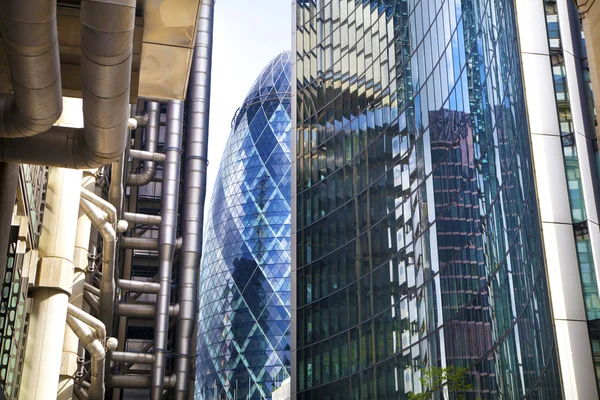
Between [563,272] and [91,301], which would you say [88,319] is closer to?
[91,301]

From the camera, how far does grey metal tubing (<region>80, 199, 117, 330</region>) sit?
36.0m

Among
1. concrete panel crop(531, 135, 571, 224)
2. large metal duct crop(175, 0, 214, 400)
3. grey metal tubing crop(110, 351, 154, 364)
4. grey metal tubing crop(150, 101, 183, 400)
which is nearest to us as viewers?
concrete panel crop(531, 135, 571, 224)

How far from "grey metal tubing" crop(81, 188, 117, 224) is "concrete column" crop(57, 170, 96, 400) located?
736 mm

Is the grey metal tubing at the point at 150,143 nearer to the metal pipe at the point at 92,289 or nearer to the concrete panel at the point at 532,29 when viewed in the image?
the metal pipe at the point at 92,289

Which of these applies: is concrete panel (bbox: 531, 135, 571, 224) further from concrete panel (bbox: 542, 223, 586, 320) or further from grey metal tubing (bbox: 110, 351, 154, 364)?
grey metal tubing (bbox: 110, 351, 154, 364)

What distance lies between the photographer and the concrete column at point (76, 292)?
34125mm

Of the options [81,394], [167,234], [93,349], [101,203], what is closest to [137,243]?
[167,234]

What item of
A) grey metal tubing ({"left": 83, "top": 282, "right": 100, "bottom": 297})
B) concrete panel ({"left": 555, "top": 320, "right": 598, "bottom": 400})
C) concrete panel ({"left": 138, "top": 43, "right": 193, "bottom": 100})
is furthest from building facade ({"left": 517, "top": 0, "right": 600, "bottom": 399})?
grey metal tubing ({"left": 83, "top": 282, "right": 100, "bottom": 297})

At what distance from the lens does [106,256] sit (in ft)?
138

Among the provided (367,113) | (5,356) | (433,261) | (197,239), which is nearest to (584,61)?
(433,261)

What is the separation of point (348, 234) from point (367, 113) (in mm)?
6572

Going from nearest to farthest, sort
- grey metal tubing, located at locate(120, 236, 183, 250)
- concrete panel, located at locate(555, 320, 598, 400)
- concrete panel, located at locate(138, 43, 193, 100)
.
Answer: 1. concrete panel, located at locate(138, 43, 193, 100)
2. concrete panel, located at locate(555, 320, 598, 400)
3. grey metal tubing, located at locate(120, 236, 183, 250)

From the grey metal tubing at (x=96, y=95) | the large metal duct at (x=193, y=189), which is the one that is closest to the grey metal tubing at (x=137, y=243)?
the large metal duct at (x=193, y=189)

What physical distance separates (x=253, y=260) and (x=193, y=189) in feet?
212
